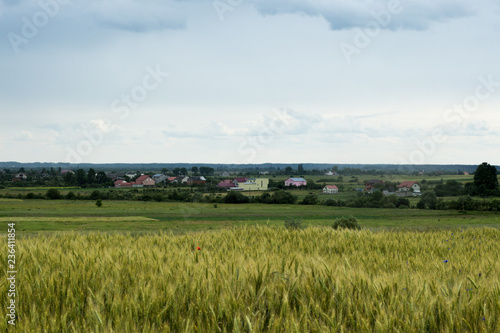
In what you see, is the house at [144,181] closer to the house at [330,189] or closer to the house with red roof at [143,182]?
the house with red roof at [143,182]

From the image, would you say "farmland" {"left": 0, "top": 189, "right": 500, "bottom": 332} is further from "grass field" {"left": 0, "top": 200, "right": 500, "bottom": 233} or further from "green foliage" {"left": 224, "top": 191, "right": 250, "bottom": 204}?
"green foliage" {"left": 224, "top": 191, "right": 250, "bottom": 204}

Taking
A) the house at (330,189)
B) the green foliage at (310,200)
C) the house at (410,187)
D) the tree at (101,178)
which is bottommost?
the green foliage at (310,200)

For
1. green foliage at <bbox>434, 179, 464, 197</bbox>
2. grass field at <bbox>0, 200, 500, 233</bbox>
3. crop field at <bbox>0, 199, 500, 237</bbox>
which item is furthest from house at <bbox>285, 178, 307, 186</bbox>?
green foliage at <bbox>434, 179, 464, 197</bbox>

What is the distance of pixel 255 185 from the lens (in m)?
95.3

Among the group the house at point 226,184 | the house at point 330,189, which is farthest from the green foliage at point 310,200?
the house at point 226,184

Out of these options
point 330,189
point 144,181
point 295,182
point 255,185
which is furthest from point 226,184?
point 330,189

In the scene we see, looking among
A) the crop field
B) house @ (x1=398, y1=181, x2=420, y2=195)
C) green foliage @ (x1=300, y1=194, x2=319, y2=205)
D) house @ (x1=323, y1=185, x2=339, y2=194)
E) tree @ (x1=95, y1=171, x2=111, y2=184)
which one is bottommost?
the crop field

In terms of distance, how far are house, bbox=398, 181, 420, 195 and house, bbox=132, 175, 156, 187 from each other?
60798mm

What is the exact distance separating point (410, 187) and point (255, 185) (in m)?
37.9

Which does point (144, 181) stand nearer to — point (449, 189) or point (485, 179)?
point (449, 189)

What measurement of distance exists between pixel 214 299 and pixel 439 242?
756 cm

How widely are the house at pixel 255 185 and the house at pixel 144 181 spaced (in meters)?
23.4

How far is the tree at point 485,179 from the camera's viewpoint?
69750mm

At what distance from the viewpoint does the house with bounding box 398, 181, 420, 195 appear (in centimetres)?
8844
